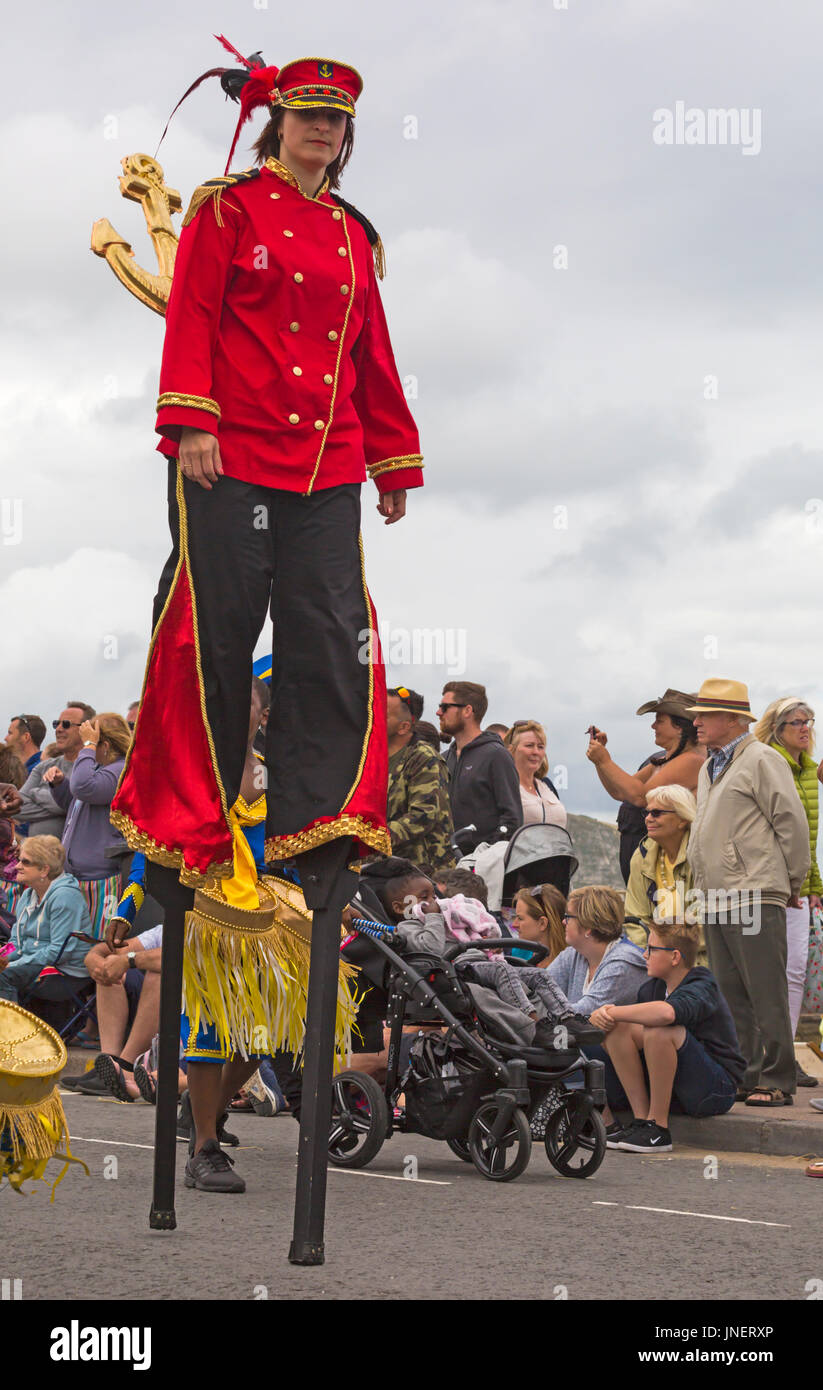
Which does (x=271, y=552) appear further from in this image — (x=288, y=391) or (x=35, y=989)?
(x=35, y=989)

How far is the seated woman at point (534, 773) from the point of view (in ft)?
37.1

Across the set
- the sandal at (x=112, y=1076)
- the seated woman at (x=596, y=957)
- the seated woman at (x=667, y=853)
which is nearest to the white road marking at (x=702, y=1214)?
the seated woman at (x=596, y=957)

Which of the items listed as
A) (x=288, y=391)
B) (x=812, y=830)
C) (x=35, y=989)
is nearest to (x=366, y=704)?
(x=288, y=391)

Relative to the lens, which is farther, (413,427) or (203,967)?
(203,967)

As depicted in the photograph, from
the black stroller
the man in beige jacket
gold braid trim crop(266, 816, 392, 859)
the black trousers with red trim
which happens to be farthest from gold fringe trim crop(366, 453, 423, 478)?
the man in beige jacket

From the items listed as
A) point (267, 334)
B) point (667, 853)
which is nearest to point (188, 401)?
point (267, 334)

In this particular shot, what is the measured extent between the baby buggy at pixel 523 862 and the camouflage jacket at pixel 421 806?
1.89 feet

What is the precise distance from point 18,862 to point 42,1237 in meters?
6.92

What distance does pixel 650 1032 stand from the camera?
7867mm

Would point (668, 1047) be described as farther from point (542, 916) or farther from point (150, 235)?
point (150, 235)

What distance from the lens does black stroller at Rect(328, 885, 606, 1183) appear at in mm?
6855

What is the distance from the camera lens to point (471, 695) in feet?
36.0

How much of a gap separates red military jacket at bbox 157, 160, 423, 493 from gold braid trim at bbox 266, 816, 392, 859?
2.75ft

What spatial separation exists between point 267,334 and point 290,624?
730 mm
